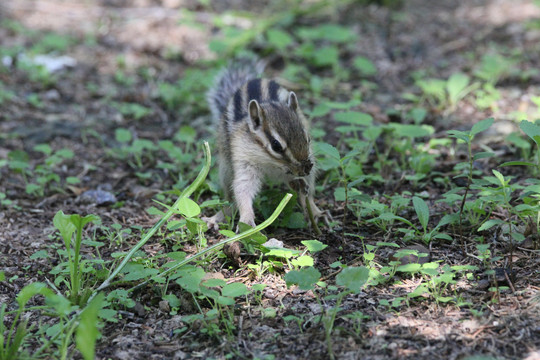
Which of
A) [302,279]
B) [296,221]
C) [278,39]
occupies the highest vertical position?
[278,39]

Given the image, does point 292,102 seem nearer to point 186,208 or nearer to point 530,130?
point 186,208

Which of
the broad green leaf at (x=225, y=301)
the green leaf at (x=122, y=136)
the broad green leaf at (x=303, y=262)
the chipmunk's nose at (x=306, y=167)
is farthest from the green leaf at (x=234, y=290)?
the green leaf at (x=122, y=136)

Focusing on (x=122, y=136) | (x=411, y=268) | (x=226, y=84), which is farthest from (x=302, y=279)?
(x=122, y=136)

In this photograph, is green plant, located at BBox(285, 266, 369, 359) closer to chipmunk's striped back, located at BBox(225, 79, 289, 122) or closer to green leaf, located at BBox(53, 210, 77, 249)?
green leaf, located at BBox(53, 210, 77, 249)

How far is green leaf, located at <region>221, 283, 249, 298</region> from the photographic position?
2.66 m

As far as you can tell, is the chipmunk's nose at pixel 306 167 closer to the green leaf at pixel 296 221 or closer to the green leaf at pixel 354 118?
the green leaf at pixel 296 221

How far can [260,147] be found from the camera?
3615 mm

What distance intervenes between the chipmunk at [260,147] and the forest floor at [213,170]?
0.24 metres

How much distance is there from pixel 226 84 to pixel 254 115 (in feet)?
4.38

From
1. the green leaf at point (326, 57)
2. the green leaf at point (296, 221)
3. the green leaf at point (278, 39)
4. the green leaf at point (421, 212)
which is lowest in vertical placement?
the green leaf at point (296, 221)

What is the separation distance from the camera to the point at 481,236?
325 cm

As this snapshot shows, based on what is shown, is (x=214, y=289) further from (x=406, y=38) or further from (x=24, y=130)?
(x=406, y=38)

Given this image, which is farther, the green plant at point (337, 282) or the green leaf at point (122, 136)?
the green leaf at point (122, 136)

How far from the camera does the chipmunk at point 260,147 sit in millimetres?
3436
